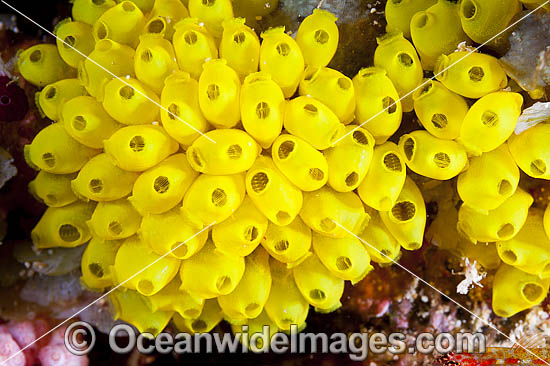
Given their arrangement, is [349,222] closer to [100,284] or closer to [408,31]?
[408,31]

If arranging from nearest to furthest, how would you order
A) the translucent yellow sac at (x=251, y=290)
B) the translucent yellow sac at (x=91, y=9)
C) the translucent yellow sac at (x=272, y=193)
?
1. the translucent yellow sac at (x=272, y=193)
2. the translucent yellow sac at (x=251, y=290)
3. the translucent yellow sac at (x=91, y=9)

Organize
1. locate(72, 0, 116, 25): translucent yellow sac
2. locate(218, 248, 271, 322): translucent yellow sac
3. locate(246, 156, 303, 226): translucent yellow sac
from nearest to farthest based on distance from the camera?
locate(246, 156, 303, 226): translucent yellow sac, locate(218, 248, 271, 322): translucent yellow sac, locate(72, 0, 116, 25): translucent yellow sac

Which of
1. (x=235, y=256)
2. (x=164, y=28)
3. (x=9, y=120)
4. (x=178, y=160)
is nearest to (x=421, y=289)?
(x=235, y=256)

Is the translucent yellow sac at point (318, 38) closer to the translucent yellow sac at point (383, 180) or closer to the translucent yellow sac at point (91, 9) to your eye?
the translucent yellow sac at point (383, 180)

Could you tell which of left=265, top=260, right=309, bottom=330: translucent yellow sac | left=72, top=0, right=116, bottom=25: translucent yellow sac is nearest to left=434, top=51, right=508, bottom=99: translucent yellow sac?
left=265, top=260, right=309, bottom=330: translucent yellow sac

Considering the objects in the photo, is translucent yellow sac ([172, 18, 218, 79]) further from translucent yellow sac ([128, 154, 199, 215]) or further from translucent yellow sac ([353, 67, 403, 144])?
translucent yellow sac ([353, 67, 403, 144])

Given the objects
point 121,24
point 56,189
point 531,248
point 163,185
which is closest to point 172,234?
point 163,185

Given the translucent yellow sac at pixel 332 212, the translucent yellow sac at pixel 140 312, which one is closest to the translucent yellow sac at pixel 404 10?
the translucent yellow sac at pixel 332 212
